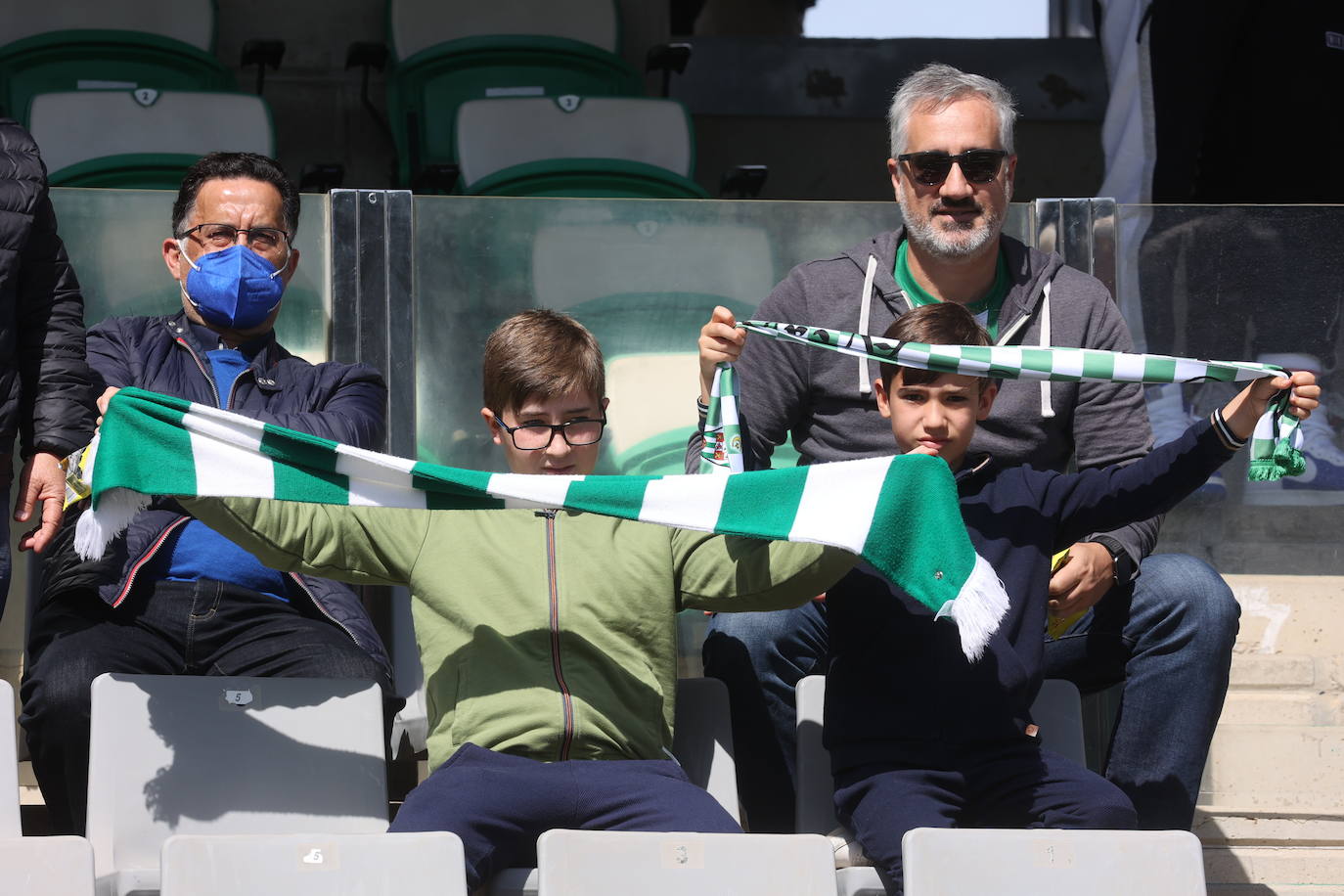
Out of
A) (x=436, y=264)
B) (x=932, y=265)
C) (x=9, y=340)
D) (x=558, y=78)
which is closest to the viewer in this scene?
(x=9, y=340)

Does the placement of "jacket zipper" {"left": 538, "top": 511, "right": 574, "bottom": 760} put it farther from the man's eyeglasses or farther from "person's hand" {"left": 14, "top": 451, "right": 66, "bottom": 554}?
the man's eyeglasses

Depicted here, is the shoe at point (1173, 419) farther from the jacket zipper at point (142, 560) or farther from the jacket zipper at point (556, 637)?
the jacket zipper at point (142, 560)

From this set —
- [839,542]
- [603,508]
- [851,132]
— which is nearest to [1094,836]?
[839,542]

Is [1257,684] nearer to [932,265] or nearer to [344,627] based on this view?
[932,265]

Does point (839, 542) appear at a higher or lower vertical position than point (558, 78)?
lower

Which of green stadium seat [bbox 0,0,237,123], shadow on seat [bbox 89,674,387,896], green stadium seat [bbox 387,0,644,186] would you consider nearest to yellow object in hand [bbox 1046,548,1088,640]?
shadow on seat [bbox 89,674,387,896]

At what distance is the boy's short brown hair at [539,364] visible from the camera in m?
3.20

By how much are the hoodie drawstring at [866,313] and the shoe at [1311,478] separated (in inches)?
41.0

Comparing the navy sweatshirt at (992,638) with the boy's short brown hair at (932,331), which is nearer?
the navy sweatshirt at (992,638)

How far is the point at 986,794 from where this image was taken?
9.93 feet

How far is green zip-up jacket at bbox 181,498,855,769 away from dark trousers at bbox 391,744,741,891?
0.23ft

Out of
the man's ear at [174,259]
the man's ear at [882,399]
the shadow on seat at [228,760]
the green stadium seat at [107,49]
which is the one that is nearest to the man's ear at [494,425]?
the shadow on seat at [228,760]

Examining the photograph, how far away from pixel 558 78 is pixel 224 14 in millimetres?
1571

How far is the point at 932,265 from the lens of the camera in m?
3.69
